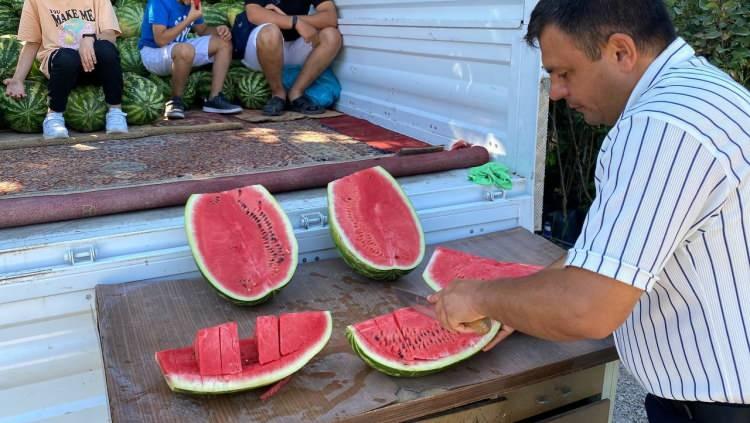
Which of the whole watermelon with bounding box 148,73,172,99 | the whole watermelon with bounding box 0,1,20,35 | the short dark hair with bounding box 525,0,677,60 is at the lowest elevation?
the whole watermelon with bounding box 148,73,172,99

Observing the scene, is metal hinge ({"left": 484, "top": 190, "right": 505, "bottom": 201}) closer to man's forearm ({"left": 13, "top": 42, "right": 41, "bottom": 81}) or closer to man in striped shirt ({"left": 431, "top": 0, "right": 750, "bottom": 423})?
man in striped shirt ({"left": 431, "top": 0, "right": 750, "bottom": 423})

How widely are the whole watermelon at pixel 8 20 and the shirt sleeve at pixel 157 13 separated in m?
1.27

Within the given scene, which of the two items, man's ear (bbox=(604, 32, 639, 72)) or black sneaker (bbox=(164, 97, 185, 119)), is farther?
black sneaker (bbox=(164, 97, 185, 119))

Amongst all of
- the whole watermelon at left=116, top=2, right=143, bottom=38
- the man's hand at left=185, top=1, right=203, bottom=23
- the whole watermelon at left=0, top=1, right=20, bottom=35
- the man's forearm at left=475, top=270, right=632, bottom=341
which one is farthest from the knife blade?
the whole watermelon at left=0, top=1, right=20, bottom=35

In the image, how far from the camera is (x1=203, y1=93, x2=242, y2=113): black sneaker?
462 centimetres

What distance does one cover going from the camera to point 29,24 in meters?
3.95

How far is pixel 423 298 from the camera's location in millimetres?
2242

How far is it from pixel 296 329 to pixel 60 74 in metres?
2.90

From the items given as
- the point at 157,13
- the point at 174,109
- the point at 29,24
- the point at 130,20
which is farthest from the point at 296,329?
the point at 130,20

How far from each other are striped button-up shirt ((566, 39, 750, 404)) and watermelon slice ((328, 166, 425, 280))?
3.26ft

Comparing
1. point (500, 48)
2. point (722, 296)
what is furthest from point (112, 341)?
point (500, 48)

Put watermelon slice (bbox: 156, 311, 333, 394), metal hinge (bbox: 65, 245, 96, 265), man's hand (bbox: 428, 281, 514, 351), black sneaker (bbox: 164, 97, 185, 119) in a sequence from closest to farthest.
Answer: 1. man's hand (bbox: 428, 281, 514, 351)
2. watermelon slice (bbox: 156, 311, 333, 394)
3. metal hinge (bbox: 65, 245, 96, 265)
4. black sneaker (bbox: 164, 97, 185, 119)

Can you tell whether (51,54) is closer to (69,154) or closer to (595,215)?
(69,154)

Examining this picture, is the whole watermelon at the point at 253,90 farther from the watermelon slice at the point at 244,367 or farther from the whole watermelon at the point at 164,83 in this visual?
the watermelon slice at the point at 244,367
